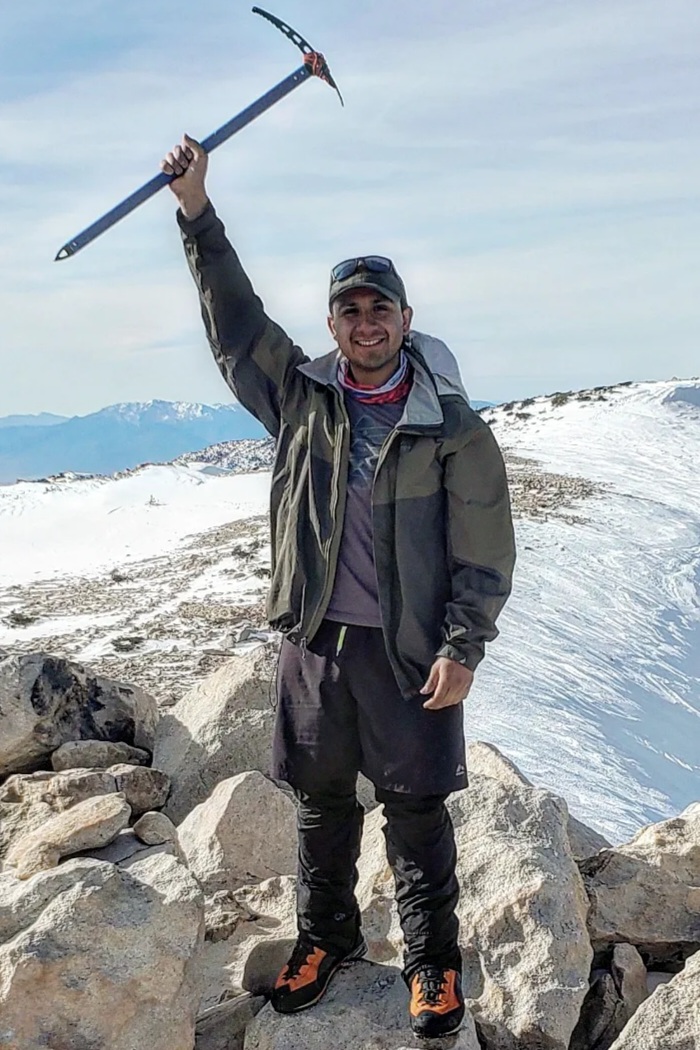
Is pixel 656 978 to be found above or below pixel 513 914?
below

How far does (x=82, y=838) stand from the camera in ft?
12.4

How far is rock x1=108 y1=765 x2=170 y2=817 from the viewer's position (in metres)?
4.53

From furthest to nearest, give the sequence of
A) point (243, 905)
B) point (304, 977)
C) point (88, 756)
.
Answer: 1. point (88, 756)
2. point (243, 905)
3. point (304, 977)

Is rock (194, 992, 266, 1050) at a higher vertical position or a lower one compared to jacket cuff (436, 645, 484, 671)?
lower

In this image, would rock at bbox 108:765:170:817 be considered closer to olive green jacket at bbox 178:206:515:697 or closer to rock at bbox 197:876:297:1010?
rock at bbox 197:876:297:1010

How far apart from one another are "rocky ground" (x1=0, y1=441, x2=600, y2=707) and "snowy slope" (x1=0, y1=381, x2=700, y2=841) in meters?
0.19

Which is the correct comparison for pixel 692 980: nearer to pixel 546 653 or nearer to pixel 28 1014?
pixel 28 1014

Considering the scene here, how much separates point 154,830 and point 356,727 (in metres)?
1.18

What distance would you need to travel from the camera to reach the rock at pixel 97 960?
293cm

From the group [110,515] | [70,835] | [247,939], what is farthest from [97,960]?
[110,515]

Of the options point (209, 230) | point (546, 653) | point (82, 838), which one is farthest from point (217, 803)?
point (546, 653)

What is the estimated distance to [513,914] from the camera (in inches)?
141

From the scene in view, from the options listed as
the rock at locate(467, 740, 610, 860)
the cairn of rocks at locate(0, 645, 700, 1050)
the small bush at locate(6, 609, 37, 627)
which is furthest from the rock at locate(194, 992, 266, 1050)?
the small bush at locate(6, 609, 37, 627)

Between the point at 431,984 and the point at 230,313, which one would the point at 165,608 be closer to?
the point at 230,313
